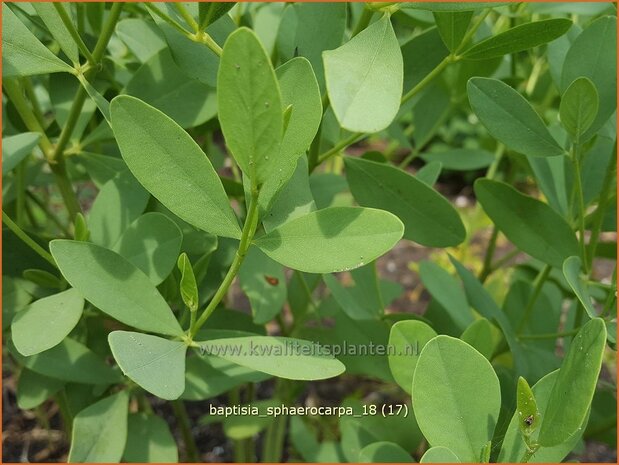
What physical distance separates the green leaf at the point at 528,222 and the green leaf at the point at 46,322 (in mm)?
349

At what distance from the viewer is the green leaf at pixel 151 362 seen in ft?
1.47

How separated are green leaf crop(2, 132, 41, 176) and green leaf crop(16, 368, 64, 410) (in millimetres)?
232

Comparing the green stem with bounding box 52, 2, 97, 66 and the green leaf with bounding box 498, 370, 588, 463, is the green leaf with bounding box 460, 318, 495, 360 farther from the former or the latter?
the green stem with bounding box 52, 2, 97, 66

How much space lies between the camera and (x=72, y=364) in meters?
0.65

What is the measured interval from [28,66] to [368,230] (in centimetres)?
28

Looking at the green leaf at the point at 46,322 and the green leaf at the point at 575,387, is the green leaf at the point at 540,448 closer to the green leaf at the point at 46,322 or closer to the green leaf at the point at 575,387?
the green leaf at the point at 575,387

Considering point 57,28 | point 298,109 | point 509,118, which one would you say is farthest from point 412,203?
point 57,28

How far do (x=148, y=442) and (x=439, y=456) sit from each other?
1.18ft

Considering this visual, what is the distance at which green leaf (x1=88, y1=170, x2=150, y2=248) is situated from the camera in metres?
0.61

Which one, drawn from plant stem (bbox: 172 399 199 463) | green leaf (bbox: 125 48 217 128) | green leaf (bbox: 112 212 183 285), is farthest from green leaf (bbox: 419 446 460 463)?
plant stem (bbox: 172 399 199 463)

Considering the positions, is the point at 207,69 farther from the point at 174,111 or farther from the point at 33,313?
the point at 33,313

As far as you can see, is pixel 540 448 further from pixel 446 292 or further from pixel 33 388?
pixel 33 388

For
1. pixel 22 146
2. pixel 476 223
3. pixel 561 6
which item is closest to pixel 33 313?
Answer: pixel 22 146

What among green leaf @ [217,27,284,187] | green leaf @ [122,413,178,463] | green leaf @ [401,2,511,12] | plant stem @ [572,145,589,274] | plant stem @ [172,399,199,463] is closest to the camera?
green leaf @ [217,27,284,187]
